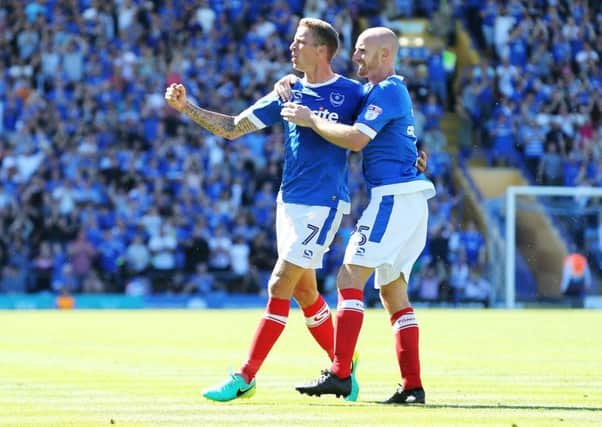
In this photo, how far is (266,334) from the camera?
953 centimetres

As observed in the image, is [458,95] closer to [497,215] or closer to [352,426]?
[497,215]

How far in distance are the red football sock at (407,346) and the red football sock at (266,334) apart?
2.52ft

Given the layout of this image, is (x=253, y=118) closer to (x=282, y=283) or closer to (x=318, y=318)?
(x=282, y=283)

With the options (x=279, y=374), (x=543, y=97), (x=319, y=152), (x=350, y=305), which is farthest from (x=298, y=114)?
(x=543, y=97)

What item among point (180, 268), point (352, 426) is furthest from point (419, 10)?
point (352, 426)

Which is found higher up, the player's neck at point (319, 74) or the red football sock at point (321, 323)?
the player's neck at point (319, 74)

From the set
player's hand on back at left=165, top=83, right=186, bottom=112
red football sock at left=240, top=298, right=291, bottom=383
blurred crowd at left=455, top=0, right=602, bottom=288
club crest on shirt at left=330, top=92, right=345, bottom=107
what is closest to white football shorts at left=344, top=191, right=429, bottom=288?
red football sock at left=240, top=298, right=291, bottom=383

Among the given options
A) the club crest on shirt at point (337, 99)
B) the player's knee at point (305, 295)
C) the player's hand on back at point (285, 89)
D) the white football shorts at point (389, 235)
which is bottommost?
the player's knee at point (305, 295)

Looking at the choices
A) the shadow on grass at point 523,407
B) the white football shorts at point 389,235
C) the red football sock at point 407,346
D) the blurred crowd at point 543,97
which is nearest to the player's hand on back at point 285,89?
the white football shorts at point 389,235

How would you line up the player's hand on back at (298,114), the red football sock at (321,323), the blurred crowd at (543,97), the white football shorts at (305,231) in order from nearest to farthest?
the player's hand on back at (298,114) < the white football shorts at (305,231) < the red football sock at (321,323) < the blurred crowd at (543,97)

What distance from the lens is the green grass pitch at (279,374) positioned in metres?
8.38

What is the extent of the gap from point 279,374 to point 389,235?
2836 millimetres

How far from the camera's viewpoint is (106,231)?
28.8 metres

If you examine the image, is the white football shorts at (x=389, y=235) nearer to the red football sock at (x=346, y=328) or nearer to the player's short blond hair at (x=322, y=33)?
the red football sock at (x=346, y=328)
